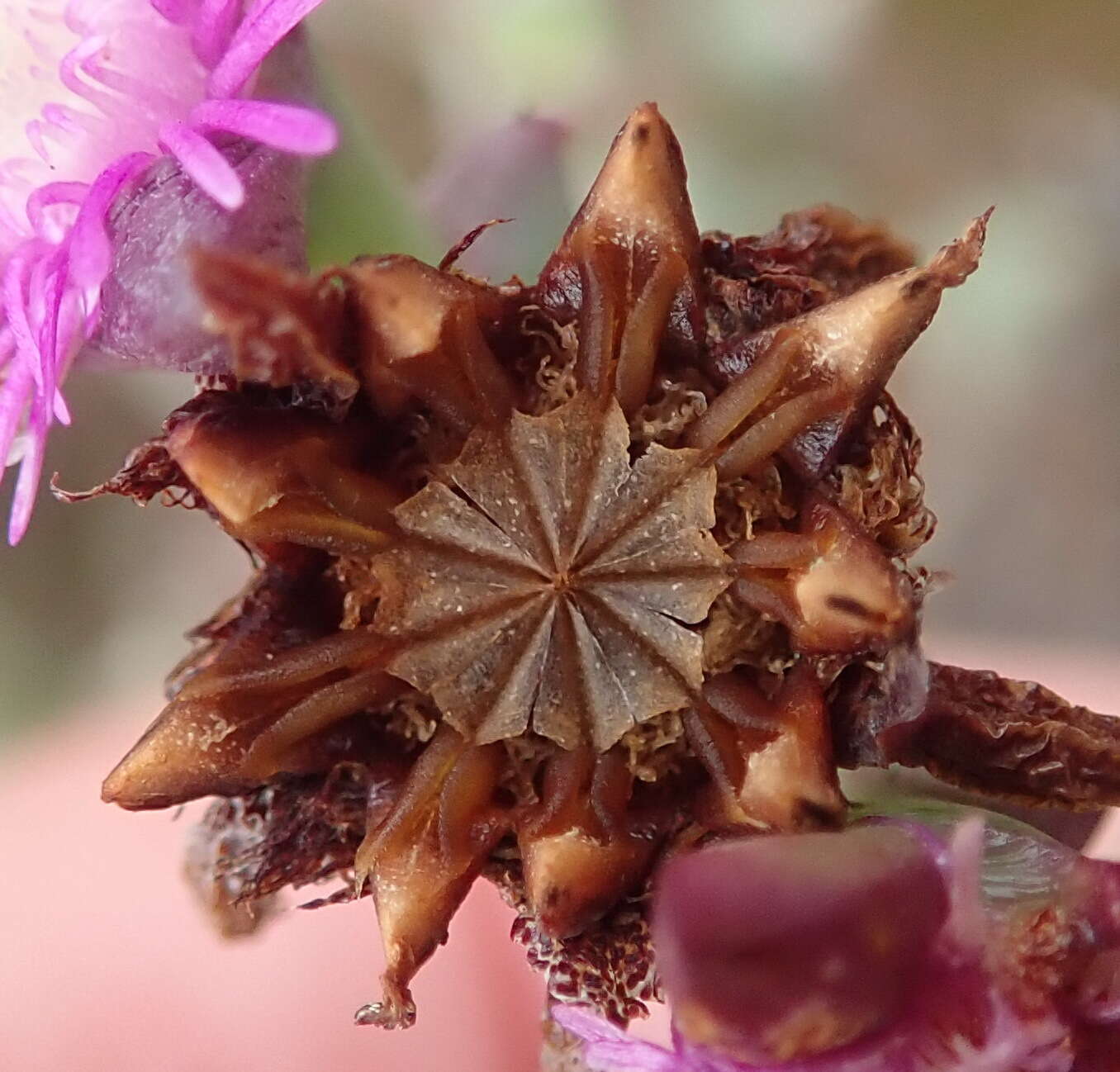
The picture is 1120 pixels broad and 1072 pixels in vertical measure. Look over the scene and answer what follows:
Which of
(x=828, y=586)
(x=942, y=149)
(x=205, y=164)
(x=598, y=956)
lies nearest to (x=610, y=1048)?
(x=598, y=956)

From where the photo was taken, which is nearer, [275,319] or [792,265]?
[275,319]

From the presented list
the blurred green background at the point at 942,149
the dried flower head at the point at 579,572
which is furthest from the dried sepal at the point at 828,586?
the blurred green background at the point at 942,149

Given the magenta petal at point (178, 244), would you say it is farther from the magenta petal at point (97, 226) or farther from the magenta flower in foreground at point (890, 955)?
the magenta flower in foreground at point (890, 955)

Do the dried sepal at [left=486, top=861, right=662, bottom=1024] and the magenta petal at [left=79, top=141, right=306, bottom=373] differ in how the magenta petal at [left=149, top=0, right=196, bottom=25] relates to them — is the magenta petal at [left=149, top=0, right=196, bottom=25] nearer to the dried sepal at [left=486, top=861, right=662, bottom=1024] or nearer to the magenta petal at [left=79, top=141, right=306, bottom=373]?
the magenta petal at [left=79, top=141, right=306, bottom=373]

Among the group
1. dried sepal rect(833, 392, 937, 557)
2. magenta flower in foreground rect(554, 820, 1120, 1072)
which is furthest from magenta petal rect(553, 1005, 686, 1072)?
dried sepal rect(833, 392, 937, 557)

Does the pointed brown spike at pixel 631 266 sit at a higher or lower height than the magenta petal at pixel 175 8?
lower

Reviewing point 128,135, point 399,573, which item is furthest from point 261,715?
point 128,135

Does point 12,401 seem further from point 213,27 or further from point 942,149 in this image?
point 942,149
